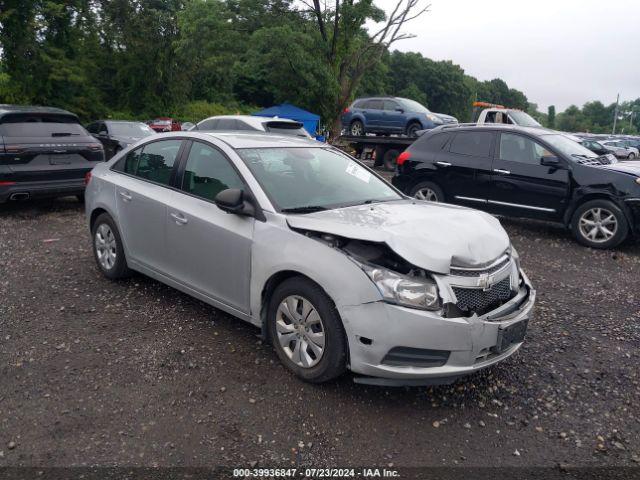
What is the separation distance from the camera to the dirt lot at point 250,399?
2.96m

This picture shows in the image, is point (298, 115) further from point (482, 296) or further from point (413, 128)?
point (482, 296)

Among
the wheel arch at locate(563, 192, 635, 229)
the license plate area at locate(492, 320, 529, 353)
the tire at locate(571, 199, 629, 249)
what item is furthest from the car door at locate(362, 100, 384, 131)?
the license plate area at locate(492, 320, 529, 353)

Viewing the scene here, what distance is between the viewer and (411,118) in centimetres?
1883

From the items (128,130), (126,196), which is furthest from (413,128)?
(126,196)

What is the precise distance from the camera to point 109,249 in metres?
5.40

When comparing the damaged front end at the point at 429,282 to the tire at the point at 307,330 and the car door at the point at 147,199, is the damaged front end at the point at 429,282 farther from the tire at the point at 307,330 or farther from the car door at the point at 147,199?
the car door at the point at 147,199

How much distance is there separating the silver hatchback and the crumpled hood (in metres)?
0.01

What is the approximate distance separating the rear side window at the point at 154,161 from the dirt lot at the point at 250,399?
1.16m

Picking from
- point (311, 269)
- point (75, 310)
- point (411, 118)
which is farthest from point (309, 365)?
point (411, 118)

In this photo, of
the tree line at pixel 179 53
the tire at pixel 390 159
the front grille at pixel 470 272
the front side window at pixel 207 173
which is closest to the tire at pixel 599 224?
the front grille at pixel 470 272

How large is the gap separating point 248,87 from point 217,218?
4835 centimetres

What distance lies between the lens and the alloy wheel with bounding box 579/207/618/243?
7469 mm

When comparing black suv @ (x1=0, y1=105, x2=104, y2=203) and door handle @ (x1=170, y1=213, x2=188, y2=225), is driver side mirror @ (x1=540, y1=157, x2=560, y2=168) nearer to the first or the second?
door handle @ (x1=170, y1=213, x2=188, y2=225)

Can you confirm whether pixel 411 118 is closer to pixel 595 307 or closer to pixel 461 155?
pixel 461 155
